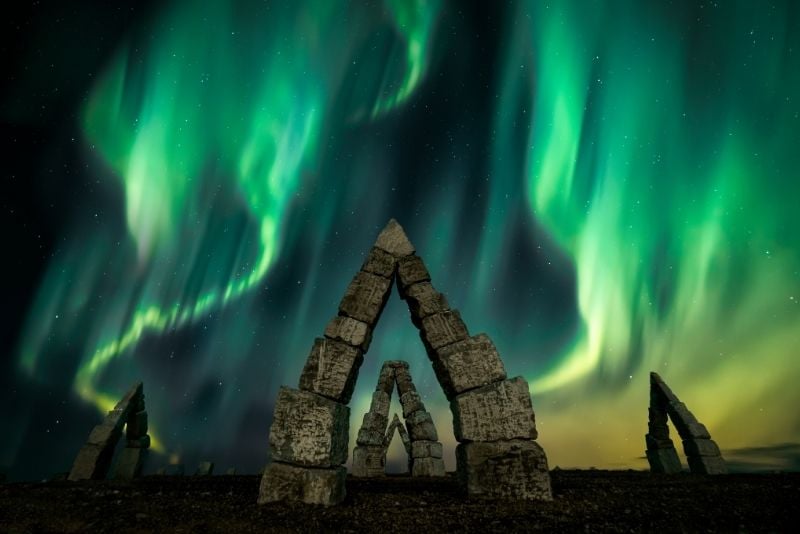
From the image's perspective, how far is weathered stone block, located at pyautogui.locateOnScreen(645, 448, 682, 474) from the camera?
534 inches

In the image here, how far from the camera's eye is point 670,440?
45.5 feet

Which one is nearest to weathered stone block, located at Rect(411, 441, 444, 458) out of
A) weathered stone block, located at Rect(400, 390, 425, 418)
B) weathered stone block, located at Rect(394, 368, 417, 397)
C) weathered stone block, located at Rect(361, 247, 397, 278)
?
weathered stone block, located at Rect(400, 390, 425, 418)

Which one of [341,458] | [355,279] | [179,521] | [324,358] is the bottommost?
[179,521]

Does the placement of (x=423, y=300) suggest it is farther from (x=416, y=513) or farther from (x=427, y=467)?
(x=427, y=467)

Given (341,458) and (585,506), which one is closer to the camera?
(585,506)

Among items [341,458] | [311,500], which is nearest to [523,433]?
[341,458]

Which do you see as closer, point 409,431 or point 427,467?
point 427,467

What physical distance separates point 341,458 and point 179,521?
7.81ft

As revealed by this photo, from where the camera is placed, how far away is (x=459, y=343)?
6.84 meters

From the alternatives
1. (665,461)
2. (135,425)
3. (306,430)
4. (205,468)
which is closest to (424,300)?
(306,430)

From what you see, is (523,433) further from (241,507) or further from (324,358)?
(241,507)

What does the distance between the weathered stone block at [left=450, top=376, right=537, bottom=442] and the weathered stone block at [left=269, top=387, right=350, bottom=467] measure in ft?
6.62

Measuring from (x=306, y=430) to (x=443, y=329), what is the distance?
2.82 m

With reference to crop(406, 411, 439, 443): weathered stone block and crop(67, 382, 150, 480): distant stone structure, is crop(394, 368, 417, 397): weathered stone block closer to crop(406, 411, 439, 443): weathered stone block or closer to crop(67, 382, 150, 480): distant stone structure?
crop(406, 411, 439, 443): weathered stone block
